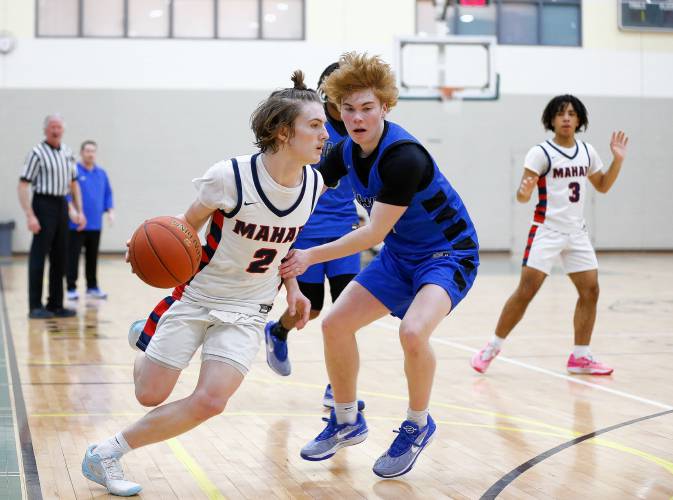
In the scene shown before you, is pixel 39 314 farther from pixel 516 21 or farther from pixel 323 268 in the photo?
pixel 516 21

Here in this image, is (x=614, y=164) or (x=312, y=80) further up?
(x=312, y=80)

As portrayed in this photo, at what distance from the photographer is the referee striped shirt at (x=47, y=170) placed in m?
9.08

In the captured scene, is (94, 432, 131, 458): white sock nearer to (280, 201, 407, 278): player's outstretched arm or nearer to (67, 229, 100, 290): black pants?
(280, 201, 407, 278): player's outstretched arm

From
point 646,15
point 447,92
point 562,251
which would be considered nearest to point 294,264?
point 562,251

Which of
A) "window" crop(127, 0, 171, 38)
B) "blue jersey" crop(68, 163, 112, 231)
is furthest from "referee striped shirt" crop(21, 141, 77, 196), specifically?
"window" crop(127, 0, 171, 38)

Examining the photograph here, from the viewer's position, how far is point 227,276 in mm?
3697

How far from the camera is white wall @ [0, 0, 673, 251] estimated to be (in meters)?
19.1

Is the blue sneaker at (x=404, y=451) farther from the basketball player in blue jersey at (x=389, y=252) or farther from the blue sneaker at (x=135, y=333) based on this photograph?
the blue sneaker at (x=135, y=333)

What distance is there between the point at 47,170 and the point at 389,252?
5904 mm

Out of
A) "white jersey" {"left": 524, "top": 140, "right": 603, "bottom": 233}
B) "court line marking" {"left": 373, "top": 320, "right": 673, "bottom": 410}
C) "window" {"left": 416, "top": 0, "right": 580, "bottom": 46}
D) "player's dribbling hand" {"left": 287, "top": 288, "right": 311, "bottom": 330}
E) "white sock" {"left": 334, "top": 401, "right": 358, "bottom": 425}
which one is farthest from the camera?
"window" {"left": 416, "top": 0, "right": 580, "bottom": 46}

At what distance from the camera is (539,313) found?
33.2 feet

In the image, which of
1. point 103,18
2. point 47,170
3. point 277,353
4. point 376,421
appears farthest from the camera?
point 103,18

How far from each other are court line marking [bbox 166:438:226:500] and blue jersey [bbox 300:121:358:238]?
1.46m

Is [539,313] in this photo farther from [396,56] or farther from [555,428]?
[396,56]
